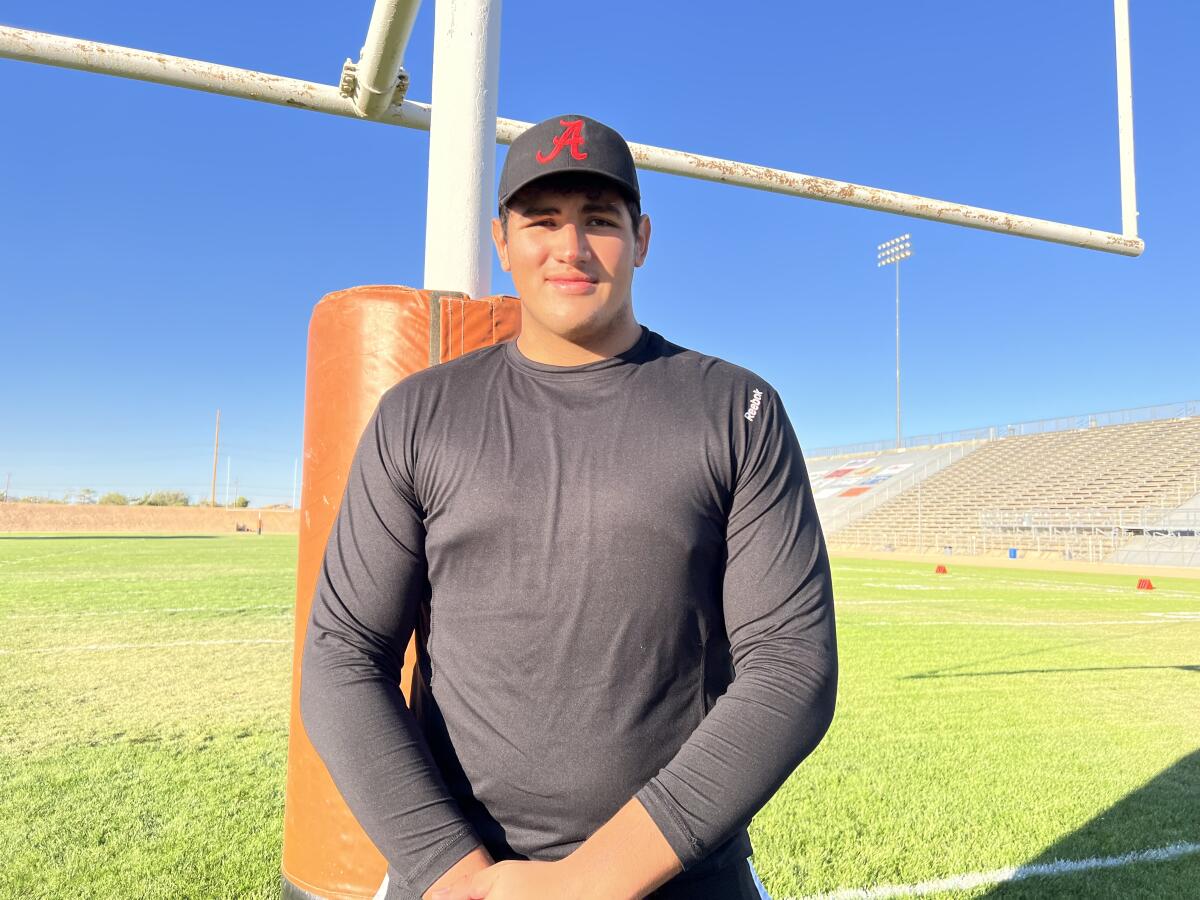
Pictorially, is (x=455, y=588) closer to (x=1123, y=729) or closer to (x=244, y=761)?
(x=244, y=761)

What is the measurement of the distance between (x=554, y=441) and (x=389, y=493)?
25 centimetres

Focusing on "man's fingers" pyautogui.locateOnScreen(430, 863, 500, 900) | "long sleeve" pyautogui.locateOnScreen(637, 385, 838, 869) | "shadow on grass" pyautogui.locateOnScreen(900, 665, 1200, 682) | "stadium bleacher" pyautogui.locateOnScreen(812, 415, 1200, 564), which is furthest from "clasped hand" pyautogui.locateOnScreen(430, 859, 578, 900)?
"stadium bleacher" pyautogui.locateOnScreen(812, 415, 1200, 564)

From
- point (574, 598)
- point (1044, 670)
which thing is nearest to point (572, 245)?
point (574, 598)

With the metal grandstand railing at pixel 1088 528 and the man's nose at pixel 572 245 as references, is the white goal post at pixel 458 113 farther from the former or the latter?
the metal grandstand railing at pixel 1088 528

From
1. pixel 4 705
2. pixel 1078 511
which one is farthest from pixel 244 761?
pixel 1078 511

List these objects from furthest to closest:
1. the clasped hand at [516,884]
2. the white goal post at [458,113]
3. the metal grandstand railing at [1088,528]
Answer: the metal grandstand railing at [1088,528]
the white goal post at [458,113]
the clasped hand at [516,884]

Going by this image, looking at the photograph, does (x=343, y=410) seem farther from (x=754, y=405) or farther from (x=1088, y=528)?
(x=1088, y=528)

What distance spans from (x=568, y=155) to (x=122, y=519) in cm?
4474

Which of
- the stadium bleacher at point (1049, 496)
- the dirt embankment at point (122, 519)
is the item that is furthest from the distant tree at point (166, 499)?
the stadium bleacher at point (1049, 496)

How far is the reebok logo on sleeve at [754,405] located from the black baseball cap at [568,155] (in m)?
0.35

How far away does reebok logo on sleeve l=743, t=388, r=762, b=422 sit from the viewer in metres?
1.20

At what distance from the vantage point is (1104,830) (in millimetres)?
2889

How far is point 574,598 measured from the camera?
44.2 inches

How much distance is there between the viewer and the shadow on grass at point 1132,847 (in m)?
2.41
